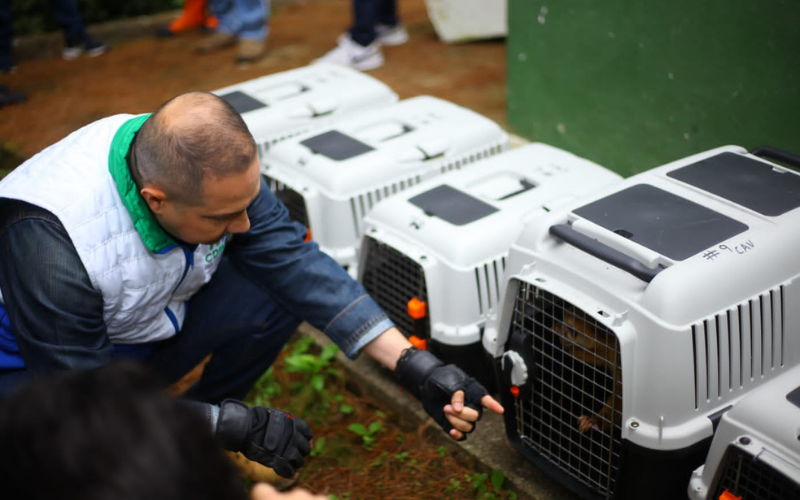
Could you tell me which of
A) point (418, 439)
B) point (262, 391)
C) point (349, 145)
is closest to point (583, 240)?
point (418, 439)

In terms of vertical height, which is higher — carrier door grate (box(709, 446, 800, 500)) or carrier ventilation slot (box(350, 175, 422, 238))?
carrier ventilation slot (box(350, 175, 422, 238))

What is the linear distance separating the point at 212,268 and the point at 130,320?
30cm

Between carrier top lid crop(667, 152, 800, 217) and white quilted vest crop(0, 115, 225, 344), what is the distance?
1.33 meters

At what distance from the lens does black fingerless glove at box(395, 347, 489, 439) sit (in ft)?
6.24

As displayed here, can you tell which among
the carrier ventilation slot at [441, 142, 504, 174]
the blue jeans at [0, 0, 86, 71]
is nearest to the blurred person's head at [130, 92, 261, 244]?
the carrier ventilation slot at [441, 142, 504, 174]

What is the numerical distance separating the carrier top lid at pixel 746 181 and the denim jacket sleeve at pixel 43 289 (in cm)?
149

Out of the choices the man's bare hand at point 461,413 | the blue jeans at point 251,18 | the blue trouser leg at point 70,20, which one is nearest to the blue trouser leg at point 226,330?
the man's bare hand at point 461,413

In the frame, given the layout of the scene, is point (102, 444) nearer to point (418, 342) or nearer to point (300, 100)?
point (418, 342)

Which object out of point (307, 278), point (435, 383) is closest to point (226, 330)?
point (307, 278)

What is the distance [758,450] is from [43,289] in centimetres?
149

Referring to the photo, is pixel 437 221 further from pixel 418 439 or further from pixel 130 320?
pixel 130 320

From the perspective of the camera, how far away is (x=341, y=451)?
8.19 feet

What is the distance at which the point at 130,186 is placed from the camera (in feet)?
5.90

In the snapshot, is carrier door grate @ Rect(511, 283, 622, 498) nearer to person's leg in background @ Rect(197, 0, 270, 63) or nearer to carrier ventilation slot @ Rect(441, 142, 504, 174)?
carrier ventilation slot @ Rect(441, 142, 504, 174)
